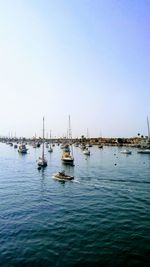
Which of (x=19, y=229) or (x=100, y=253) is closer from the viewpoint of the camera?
(x=100, y=253)

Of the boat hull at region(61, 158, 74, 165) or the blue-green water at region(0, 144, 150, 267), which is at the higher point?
the boat hull at region(61, 158, 74, 165)

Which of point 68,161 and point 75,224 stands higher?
point 68,161

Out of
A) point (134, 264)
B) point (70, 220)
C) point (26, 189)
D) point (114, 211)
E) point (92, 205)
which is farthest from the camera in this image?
point (26, 189)

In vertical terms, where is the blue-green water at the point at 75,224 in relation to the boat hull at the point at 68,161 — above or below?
below

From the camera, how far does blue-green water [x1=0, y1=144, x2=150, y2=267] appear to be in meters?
27.8

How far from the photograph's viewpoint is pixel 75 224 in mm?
37219

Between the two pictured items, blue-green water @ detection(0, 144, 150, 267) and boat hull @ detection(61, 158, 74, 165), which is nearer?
blue-green water @ detection(0, 144, 150, 267)

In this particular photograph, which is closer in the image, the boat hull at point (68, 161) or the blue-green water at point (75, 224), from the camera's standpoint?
the blue-green water at point (75, 224)

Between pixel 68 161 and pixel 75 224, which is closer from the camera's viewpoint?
pixel 75 224

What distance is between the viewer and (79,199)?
5097cm

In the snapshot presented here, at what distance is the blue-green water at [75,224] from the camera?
91.2 feet

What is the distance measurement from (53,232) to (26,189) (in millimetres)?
27808

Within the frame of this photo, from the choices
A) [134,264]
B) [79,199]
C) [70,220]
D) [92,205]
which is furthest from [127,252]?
[79,199]

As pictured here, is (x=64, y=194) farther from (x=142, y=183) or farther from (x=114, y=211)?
(x=142, y=183)
